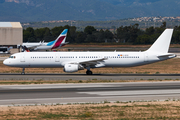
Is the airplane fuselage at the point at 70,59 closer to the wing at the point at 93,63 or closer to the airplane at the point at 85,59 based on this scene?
the airplane at the point at 85,59

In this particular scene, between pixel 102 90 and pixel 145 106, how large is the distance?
8.44 meters

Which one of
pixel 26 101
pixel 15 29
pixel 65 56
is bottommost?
pixel 26 101

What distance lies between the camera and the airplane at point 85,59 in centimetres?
4503

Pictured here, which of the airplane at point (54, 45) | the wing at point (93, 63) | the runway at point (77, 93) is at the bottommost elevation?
the runway at point (77, 93)

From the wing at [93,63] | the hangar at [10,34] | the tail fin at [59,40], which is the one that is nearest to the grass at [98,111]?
the wing at [93,63]

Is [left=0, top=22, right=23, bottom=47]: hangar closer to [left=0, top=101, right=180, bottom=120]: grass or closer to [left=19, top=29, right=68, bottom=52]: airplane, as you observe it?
[left=19, top=29, right=68, bottom=52]: airplane

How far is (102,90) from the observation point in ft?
98.7

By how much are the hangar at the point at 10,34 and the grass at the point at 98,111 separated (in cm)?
8356

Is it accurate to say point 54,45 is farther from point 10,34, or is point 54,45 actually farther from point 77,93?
point 77,93

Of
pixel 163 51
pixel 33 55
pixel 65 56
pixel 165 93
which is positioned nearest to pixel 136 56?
pixel 163 51

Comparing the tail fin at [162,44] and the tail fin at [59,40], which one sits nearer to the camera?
the tail fin at [162,44]

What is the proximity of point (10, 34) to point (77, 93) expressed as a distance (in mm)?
78557

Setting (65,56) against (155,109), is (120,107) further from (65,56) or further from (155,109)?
(65,56)

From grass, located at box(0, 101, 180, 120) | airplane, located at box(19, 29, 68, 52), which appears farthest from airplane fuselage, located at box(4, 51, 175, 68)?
airplane, located at box(19, 29, 68, 52)
